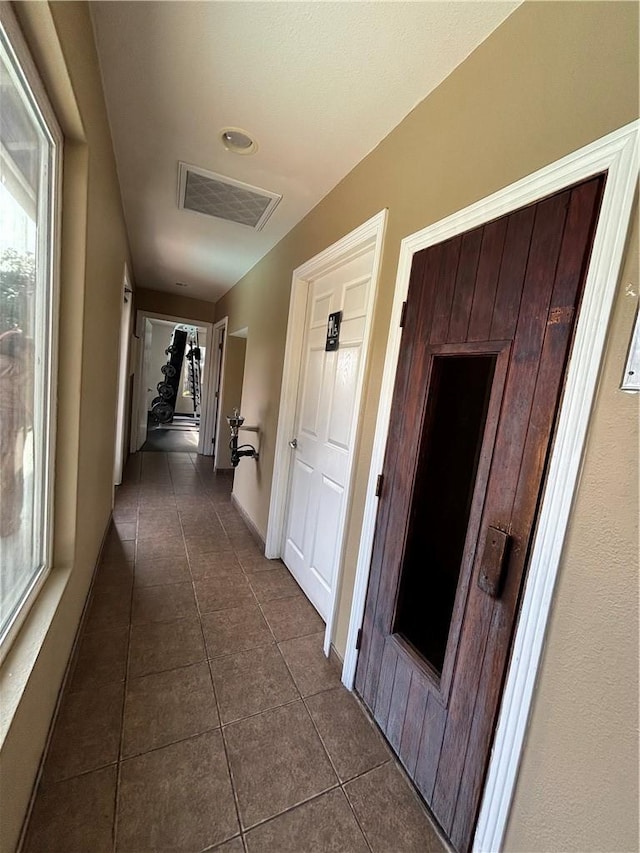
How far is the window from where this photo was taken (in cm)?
88

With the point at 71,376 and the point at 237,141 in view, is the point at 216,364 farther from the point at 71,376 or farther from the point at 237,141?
the point at 71,376

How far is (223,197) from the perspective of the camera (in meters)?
2.31

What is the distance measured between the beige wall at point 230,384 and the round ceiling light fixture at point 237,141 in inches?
126

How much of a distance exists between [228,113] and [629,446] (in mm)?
2014

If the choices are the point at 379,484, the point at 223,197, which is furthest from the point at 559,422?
the point at 223,197

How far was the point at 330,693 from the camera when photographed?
5.27ft

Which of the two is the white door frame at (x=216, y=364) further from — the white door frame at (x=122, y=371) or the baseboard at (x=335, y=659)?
the baseboard at (x=335, y=659)

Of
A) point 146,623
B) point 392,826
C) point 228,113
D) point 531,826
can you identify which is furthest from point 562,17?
point 146,623

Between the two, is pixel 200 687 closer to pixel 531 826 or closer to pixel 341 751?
pixel 341 751

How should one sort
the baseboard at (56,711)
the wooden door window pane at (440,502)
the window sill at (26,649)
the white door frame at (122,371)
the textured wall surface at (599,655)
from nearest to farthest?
the textured wall surface at (599,655) < the window sill at (26,649) < the baseboard at (56,711) < the wooden door window pane at (440,502) < the white door frame at (122,371)

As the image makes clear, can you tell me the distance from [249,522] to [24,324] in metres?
2.55

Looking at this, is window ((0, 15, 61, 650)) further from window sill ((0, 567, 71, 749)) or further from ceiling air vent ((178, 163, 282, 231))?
ceiling air vent ((178, 163, 282, 231))

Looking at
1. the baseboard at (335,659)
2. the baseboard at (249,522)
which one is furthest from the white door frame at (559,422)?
the baseboard at (249,522)

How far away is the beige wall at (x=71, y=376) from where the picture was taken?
917 millimetres
